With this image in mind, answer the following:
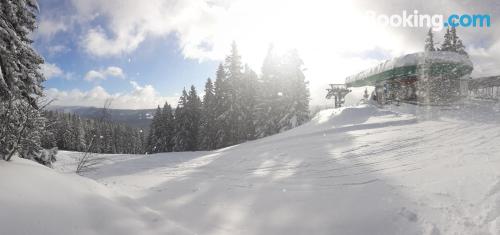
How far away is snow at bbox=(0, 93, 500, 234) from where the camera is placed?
5.61m

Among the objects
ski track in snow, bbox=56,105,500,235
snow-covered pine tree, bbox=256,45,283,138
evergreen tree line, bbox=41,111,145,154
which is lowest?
evergreen tree line, bbox=41,111,145,154

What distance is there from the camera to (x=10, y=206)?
486 cm

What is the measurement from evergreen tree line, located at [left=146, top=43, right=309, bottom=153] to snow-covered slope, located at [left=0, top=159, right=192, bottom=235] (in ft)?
104

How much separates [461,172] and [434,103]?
17852 mm

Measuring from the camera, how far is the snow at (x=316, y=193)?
18.4ft

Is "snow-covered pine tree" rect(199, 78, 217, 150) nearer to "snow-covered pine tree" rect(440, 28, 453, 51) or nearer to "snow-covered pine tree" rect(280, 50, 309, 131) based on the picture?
"snow-covered pine tree" rect(280, 50, 309, 131)

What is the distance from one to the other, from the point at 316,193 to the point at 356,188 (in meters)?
1.07

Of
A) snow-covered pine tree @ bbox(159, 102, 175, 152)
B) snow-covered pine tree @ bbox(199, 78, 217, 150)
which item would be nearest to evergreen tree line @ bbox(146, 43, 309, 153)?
snow-covered pine tree @ bbox(199, 78, 217, 150)

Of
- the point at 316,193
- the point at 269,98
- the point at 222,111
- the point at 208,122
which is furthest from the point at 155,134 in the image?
the point at 316,193

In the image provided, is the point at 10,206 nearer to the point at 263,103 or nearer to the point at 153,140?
the point at 263,103

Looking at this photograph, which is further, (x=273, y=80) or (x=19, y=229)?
(x=273, y=80)

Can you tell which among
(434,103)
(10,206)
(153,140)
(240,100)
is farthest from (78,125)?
(10,206)

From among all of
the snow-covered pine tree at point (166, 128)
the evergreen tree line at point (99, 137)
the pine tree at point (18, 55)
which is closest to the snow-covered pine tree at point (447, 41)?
the snow-covered pine tree at point (166, 128)

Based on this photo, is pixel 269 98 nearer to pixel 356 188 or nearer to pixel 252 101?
pixel 252 101
